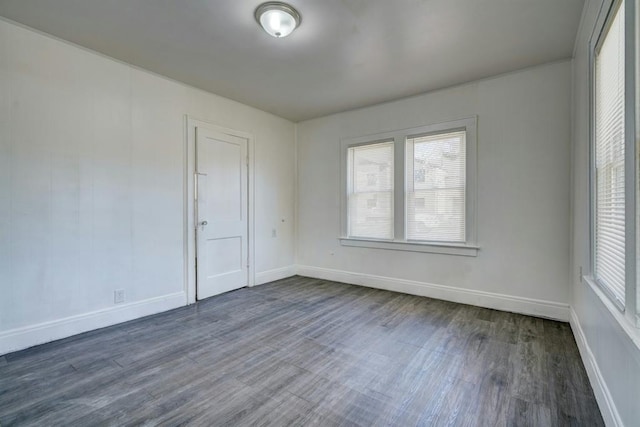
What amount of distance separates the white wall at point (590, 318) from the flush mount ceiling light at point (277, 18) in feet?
6.75

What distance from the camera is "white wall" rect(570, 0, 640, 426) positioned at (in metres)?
1.35

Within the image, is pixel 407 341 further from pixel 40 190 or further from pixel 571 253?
pixel 40 190

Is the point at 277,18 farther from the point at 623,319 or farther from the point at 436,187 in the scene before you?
the point at 623,319

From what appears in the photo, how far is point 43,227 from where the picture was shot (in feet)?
8.69

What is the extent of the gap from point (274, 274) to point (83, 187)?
112 inches

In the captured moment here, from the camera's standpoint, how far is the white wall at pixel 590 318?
1.35m

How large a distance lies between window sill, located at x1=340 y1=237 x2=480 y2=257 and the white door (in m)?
1.65

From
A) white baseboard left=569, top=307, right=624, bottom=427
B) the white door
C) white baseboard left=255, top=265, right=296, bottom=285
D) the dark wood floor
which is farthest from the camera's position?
white baseboard left=255, top=265, right=296, bottom=285

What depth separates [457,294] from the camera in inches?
148

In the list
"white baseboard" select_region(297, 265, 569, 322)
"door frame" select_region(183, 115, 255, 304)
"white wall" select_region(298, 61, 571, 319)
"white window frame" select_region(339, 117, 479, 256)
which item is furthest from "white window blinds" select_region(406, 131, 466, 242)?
"door frame" select_region(183, 115, 255, 304)

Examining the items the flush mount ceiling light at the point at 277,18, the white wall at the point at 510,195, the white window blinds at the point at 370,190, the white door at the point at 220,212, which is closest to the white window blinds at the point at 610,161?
the white wall at the point at 510,195

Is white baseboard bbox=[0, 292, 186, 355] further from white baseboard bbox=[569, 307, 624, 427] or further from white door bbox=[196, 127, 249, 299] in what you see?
white baseboard bbox=[569, 307, 624, 427]

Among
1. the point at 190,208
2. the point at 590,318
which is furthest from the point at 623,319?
the point at 190,208

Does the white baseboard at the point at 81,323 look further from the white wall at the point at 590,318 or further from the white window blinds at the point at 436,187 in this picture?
the white wall at the point at 590,318
